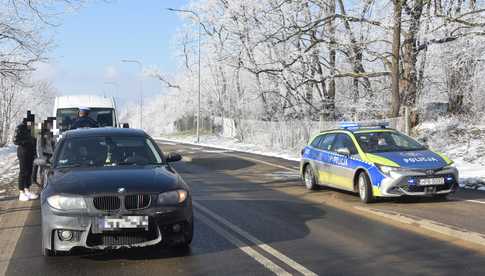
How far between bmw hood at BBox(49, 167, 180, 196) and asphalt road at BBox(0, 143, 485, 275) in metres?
0.81

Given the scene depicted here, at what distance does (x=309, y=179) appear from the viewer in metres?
13.5

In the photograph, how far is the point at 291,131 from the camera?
111ft

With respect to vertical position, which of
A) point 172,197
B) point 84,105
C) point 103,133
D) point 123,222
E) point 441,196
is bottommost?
point 441,196

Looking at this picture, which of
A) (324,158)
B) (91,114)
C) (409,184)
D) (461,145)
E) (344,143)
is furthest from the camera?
(461,145)

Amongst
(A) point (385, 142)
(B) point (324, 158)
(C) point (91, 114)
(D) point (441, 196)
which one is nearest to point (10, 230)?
(B) point (324, 158)

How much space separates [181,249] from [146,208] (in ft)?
3.10

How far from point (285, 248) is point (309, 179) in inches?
257

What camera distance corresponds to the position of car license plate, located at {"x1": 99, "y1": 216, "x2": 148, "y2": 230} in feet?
20.2

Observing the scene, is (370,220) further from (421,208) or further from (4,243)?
(4,243)

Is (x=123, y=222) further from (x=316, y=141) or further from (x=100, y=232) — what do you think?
(x=316, y=141)

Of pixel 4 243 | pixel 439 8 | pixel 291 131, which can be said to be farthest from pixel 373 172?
pixel 291 131

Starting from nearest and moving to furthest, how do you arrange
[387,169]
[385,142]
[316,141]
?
[387,169]
[385,142]
[316,141]

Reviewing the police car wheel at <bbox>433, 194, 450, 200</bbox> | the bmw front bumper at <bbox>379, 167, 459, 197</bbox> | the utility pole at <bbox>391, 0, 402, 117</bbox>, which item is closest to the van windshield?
the bmw front bumper at <bbox>379, 167, 459, 197</bbox>

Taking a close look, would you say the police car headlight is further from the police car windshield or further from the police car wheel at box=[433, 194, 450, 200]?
the police car wheel at box=[433, 194, 450, 200]
